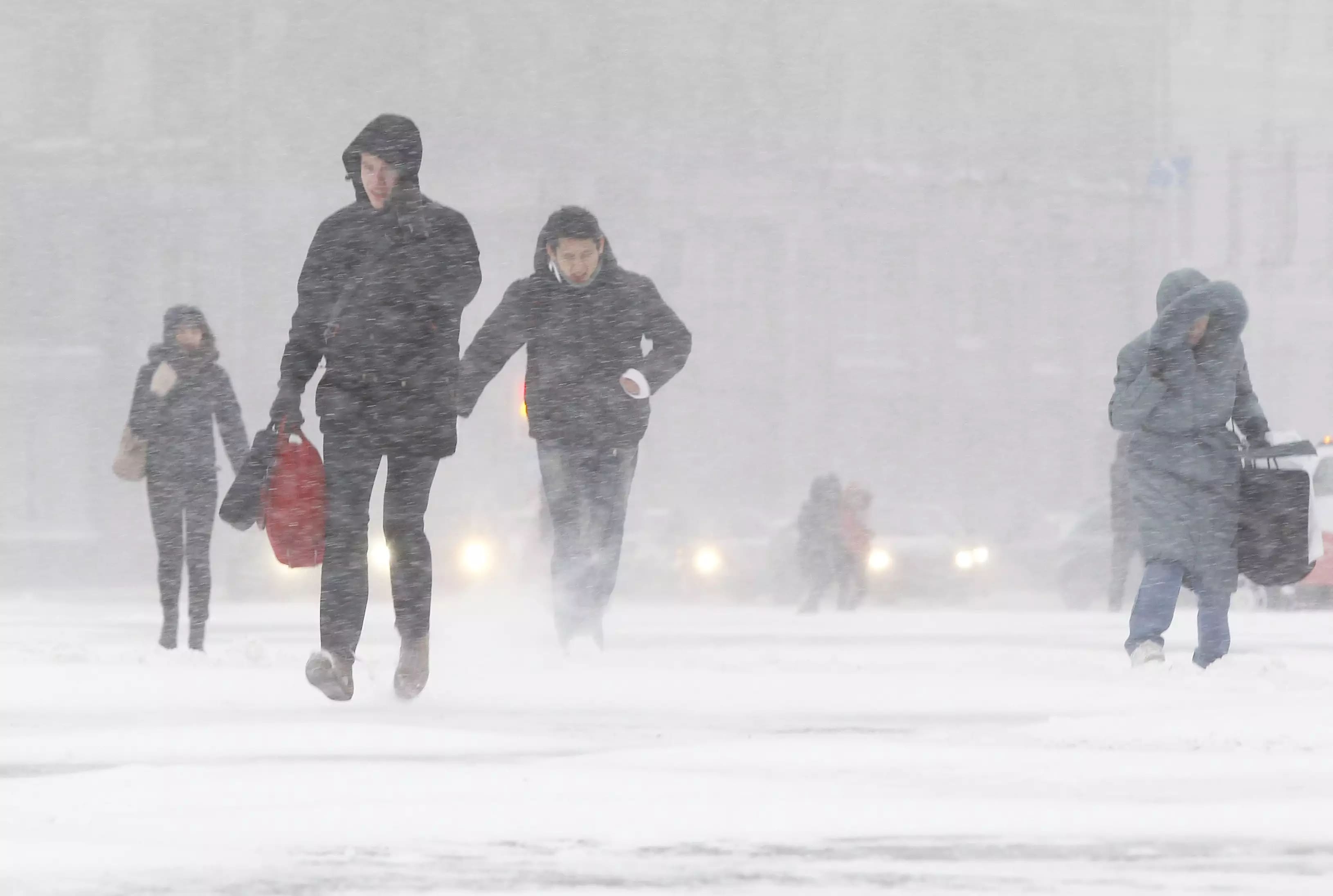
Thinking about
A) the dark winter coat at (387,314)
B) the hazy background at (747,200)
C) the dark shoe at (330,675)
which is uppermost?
the hazy background at (747,200)

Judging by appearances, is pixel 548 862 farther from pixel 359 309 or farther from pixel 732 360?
pixel 732 360

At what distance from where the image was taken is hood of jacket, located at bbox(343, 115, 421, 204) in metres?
8.04

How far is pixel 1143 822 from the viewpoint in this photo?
5.41 meters

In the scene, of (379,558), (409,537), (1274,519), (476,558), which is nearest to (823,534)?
(476,558)

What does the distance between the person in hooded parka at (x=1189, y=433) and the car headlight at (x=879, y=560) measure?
17194mm

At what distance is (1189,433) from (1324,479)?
44.9 feet

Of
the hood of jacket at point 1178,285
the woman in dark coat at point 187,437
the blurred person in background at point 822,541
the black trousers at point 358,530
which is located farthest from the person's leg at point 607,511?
the blurred person in background at point 822,541

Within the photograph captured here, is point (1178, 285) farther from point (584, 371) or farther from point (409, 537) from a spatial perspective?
point (409, 537)

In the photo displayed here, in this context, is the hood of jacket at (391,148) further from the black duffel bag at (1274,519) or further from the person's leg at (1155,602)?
the black duffel bag at (1274,519)

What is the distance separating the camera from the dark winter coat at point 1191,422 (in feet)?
32.2

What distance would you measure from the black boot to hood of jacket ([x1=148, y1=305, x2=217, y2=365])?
1.29m

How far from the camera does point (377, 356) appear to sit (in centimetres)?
795

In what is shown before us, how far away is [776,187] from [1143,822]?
171 ft

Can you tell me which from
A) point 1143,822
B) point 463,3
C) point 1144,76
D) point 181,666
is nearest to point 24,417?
point 463,3
